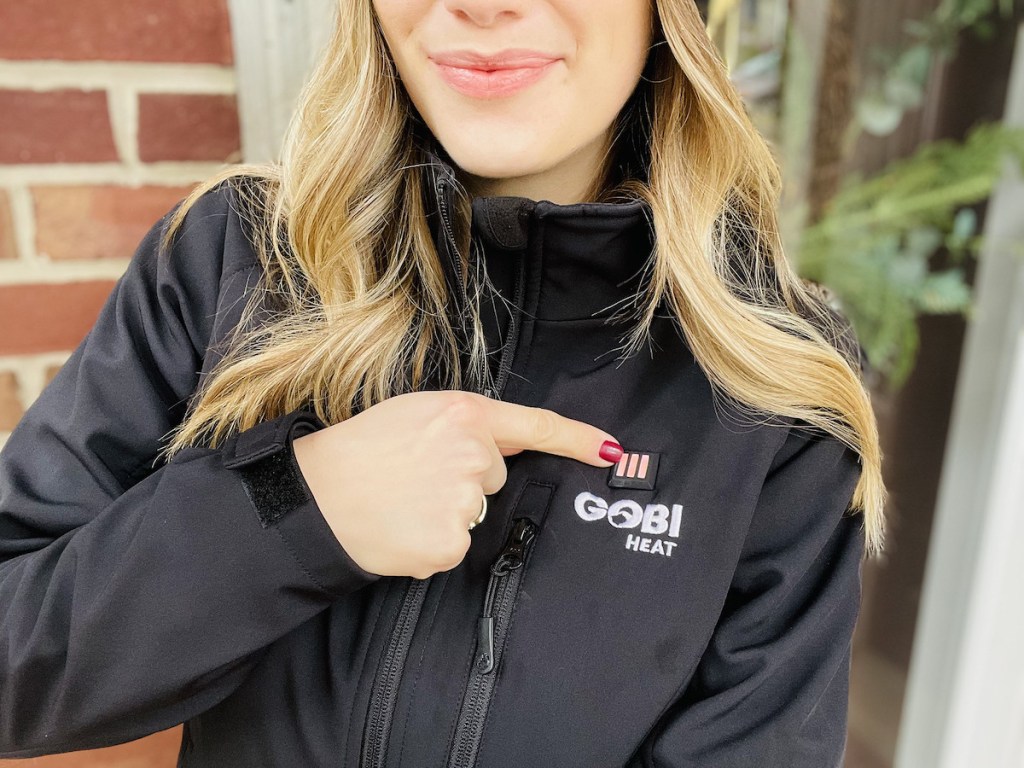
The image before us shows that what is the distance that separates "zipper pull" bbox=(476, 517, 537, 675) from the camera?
74cm

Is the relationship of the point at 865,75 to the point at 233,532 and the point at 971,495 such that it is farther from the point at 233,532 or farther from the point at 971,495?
the point at 233,532

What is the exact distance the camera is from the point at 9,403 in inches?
38.0

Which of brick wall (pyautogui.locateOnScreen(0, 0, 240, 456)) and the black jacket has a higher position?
brick wall (pyautogui.locateOnScreen(0, 0, 240, 456))

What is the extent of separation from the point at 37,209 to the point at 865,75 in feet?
5.38

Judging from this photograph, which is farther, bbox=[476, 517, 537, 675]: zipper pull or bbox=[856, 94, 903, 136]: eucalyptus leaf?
bbox=[856, 94, 903, 136]: eucalyptus leaf

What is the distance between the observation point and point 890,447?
6.72 ft

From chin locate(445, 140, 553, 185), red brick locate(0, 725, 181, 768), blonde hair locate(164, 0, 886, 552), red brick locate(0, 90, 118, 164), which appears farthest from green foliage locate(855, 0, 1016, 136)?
red brick locate(0, 725, 181, 768)

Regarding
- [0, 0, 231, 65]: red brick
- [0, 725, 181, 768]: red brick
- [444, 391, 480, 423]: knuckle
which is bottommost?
[0, 725, 181, 768]: red brick

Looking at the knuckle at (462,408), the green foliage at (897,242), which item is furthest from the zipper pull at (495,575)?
the green foliage at (897,242)

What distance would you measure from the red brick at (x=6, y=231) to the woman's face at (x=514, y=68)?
0.46 meters

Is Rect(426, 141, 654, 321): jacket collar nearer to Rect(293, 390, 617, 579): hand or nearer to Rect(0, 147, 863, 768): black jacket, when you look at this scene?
Rect(0, 147, 863, 768): black jacket

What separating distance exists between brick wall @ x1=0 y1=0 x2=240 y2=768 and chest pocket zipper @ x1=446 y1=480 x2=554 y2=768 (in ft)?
1.94

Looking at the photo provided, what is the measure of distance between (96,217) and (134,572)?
476mm

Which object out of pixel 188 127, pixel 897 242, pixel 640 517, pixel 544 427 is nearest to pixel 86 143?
pixel 188 127
